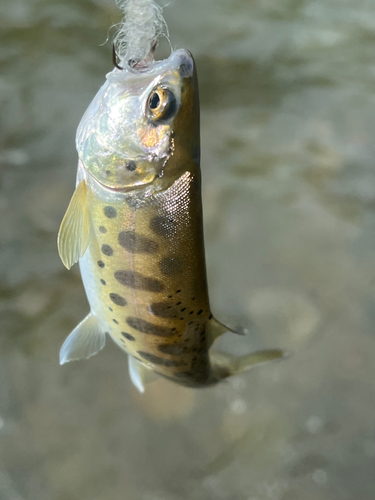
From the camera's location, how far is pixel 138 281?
1.00 m

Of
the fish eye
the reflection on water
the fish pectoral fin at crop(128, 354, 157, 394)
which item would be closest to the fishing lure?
the fish eye

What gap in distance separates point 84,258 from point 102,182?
24 centimetres

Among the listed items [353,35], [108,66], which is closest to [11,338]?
[108,66]

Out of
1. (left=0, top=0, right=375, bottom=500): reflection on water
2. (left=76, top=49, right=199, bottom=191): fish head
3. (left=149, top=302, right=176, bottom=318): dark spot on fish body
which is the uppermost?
(left=76, top=49, right=199, bottom=191): fish head

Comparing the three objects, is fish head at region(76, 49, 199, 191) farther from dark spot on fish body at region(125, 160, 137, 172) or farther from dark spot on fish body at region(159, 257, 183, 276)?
dark spot on fish body at region(159, 257, 183, 276)

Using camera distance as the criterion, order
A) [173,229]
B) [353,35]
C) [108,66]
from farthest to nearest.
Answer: [353,35]
[108,66]
[173,229]

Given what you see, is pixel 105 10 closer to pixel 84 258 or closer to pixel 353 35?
pixel 353 35

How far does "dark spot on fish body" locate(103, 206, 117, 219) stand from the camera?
0.94m

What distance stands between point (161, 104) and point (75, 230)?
1.15 ft

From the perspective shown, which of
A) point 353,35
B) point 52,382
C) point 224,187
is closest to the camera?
point 52,382

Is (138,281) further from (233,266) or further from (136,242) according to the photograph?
(233,266)

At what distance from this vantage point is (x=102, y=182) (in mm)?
930

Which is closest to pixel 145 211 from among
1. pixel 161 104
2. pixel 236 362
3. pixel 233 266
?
pixel 161 104

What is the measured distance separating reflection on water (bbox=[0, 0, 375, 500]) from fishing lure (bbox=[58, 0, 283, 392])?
669 mm
